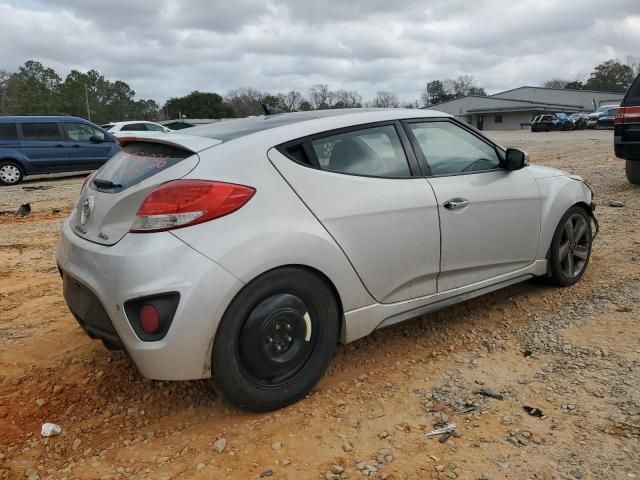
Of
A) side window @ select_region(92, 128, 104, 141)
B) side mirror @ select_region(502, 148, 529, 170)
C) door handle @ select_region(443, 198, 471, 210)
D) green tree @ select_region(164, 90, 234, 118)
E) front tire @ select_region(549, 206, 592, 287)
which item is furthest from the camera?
green tree @ select_region(164, 90, 234, 118)

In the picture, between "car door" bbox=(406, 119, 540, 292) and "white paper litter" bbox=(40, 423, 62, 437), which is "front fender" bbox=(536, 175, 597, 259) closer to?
"car door" bbox=(406, 119, 540, 292)

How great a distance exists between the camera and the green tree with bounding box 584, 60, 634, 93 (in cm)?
8181

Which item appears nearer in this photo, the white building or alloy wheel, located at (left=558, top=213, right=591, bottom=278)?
alloy wheel, located at (left=558, top=213, right=591, bottom=278)

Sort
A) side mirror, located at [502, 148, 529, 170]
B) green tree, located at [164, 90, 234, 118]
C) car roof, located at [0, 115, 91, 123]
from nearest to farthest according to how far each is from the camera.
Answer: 1. side mirror, located at [502, 148, 529, 170]
2. car roof, located at [0, 115, 91, 123]
3. green tree, located at [164, 90, 234, 118]

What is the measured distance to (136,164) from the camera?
9.31 ft

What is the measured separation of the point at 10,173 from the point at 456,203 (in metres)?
13.6

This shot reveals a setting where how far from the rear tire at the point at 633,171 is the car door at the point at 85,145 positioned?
12577 millimetres

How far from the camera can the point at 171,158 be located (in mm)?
2701

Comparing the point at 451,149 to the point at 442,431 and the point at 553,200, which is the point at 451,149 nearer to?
the point at 553,200

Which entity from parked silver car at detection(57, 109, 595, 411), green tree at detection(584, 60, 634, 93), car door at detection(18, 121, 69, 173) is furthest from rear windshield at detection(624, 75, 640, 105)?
green tree at detection(584, 60, 634, 93)

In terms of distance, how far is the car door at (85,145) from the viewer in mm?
14320

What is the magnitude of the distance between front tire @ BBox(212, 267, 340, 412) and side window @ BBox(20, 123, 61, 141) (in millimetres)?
13607

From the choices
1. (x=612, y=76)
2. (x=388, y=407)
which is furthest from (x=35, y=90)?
(x=612, y=76)

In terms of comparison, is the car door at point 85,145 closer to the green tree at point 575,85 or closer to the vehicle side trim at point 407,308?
the vehicle side trim at point 407,308
